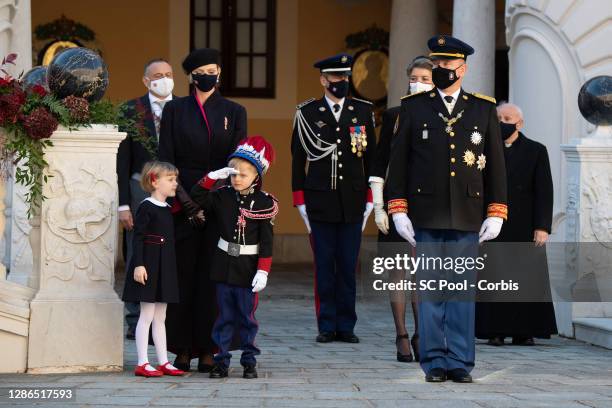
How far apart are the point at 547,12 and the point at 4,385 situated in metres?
7.50

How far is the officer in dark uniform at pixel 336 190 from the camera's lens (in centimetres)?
1059

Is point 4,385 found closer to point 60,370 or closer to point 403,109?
point 60,370

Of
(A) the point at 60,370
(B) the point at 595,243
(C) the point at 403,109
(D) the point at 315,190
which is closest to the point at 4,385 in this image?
(A) the point at 60,370

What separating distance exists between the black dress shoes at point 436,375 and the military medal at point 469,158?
3.68ft

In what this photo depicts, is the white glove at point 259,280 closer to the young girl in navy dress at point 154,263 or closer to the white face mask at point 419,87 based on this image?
the young girl in navy dress at point 154,263

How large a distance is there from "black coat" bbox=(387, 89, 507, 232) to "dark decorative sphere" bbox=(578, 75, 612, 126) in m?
3.53

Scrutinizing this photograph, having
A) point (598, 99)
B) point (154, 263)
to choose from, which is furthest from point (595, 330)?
point (154, 263)

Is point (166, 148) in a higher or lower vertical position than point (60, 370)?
higher

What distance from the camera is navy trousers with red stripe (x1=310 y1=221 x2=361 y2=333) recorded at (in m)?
10.6

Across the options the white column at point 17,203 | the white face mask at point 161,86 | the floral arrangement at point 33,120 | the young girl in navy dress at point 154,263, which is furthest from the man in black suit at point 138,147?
the young girl in navy dress at point 154,263

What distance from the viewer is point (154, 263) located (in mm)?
8109

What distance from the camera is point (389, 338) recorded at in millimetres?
10961

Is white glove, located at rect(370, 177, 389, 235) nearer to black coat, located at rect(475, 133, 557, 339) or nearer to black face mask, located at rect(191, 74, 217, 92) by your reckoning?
black face mask, located at rect(191, 74, 217, 92)

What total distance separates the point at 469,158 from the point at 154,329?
1985 millimetres
